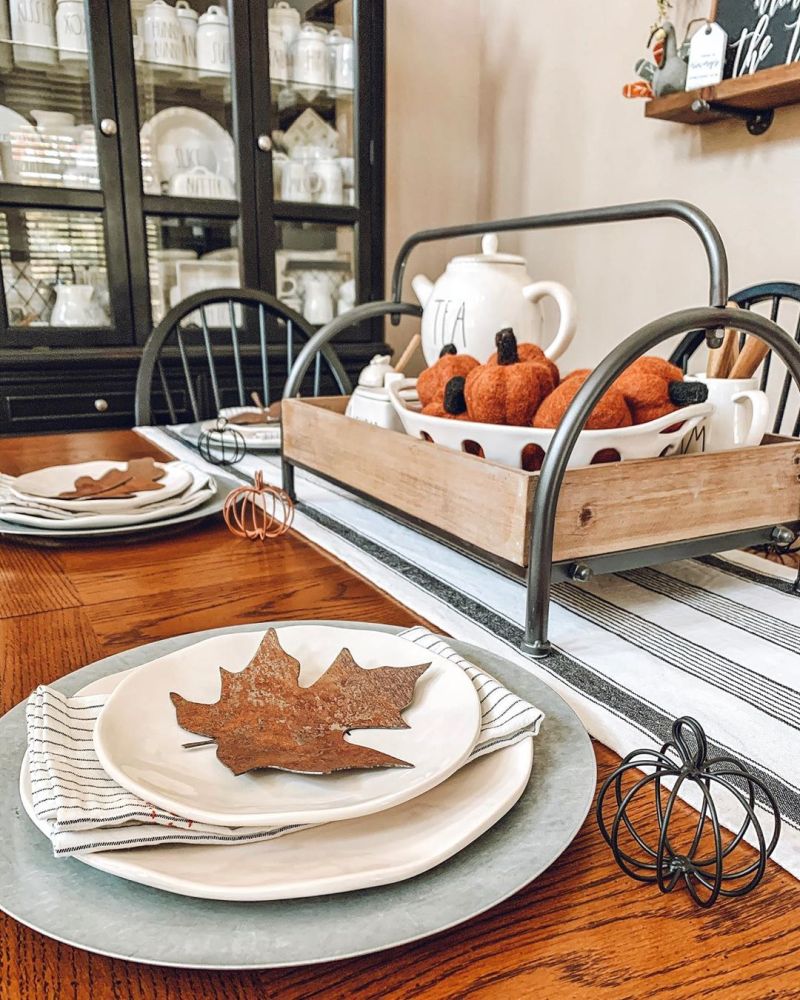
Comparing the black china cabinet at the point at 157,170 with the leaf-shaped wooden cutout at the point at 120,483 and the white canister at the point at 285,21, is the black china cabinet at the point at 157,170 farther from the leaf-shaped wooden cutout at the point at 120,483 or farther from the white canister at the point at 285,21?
the leaf-shaped wooden cutout at the point at 120,483

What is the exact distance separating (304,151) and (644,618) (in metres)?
2.03

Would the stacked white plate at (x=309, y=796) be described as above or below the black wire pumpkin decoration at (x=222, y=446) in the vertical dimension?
above

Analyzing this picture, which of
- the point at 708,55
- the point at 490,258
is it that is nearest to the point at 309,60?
the point at 708,55

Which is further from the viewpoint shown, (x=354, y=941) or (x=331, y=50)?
(x=331, y=50)

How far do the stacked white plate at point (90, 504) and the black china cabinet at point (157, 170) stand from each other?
50.0 inches

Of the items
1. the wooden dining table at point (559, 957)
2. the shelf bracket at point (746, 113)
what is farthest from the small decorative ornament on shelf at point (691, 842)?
the shelf bracket at point (746, 113)

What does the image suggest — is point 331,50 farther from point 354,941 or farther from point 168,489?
point 354,941

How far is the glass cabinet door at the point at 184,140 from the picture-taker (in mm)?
2006

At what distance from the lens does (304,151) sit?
2.23m

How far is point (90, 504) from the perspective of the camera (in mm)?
746

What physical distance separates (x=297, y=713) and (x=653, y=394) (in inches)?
14.9

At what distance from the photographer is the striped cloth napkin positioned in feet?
0.90

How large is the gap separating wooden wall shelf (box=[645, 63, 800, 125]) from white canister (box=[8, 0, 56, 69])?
4.72 ft

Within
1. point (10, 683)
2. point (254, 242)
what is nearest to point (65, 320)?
point (254, 242)
